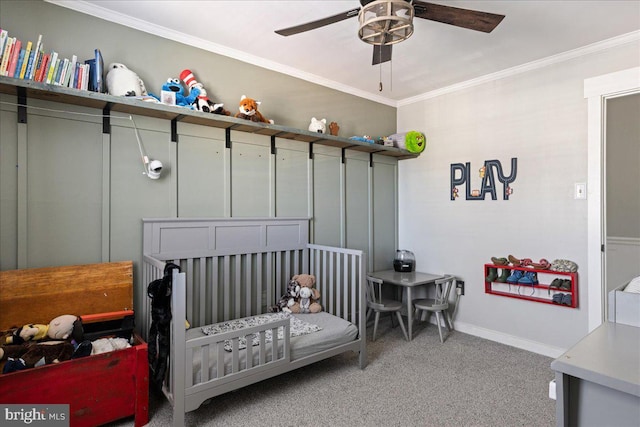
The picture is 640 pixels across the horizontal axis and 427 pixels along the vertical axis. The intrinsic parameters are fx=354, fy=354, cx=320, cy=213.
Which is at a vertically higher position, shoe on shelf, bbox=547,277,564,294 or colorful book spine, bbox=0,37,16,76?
colorful book spine, bbox=0,37,16,76

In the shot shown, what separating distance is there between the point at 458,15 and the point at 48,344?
8.66ft

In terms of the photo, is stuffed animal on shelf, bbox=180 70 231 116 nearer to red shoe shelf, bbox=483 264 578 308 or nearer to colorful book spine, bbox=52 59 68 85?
colorful book spine, bbox=52 59 68 85

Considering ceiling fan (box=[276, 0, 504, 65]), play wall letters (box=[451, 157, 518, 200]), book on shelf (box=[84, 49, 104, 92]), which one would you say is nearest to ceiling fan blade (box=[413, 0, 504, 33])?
ceiling fan (box=[276, 0, 504, 65])

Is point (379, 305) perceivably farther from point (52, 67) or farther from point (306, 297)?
point (52, 67)

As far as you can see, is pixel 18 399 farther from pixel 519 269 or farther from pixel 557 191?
pixel 557 191

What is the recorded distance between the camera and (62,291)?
2.06 meters

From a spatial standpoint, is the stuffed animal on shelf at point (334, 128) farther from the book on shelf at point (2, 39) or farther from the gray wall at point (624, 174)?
the gray wall at point (624, 174)

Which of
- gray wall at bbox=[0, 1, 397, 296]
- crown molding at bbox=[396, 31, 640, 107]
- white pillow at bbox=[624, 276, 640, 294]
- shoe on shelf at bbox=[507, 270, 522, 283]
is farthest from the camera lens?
shoe on shelf at bbox=[507, 270, 522, 283]

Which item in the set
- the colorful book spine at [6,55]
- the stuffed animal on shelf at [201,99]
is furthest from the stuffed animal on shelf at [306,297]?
the colorful book spine at [6,55]

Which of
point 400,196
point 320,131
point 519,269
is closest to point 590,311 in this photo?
point 519,269

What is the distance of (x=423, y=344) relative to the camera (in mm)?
3141

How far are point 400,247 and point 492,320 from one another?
3.94ft

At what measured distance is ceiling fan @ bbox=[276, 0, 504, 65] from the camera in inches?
65.4

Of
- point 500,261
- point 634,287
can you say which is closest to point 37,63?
point 634,287
